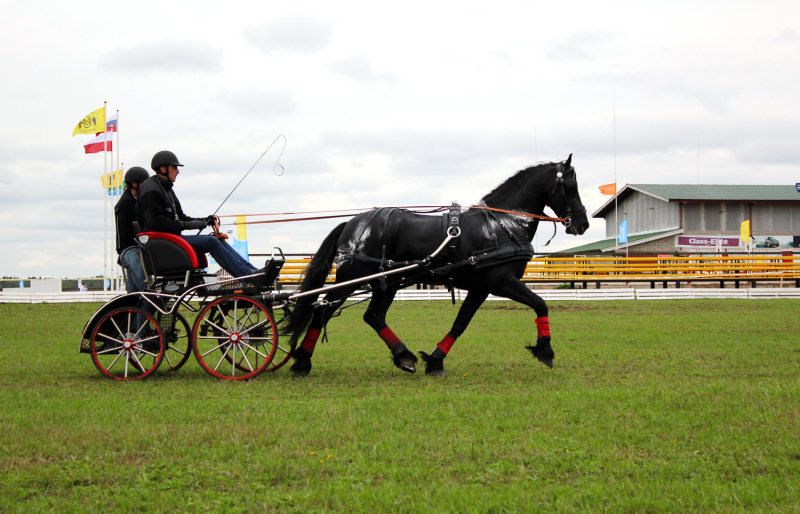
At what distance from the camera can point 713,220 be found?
46.8 metres

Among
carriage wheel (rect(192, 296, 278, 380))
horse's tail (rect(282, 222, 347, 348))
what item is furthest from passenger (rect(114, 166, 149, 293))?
horse's tail (rect(282, 222, 347, 348))

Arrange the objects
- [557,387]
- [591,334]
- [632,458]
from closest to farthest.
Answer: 1. [632,458]
2. [557,387]
3. [591,334]

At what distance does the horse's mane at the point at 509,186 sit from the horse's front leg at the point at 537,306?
118 centimetres

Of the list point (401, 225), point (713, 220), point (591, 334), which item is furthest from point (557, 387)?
point (713, 220)

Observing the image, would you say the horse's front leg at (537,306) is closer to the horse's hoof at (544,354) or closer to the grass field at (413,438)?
the horse's hoof at (544,354)

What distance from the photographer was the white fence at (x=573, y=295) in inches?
1069

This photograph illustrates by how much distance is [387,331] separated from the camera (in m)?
8.95

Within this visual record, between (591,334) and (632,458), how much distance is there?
9.56 meters

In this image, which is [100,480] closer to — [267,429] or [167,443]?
[167,443]

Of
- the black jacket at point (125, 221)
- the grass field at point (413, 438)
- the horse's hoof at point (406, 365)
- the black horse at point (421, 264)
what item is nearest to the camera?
the grass field at point (413, 438)

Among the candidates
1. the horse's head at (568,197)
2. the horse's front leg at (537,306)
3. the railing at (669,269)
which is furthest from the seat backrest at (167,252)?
the railing at (669,269)

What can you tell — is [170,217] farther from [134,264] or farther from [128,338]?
[128,338]

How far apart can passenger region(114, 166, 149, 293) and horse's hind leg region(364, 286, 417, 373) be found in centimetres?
266

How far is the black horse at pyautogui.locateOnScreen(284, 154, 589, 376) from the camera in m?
8.68
